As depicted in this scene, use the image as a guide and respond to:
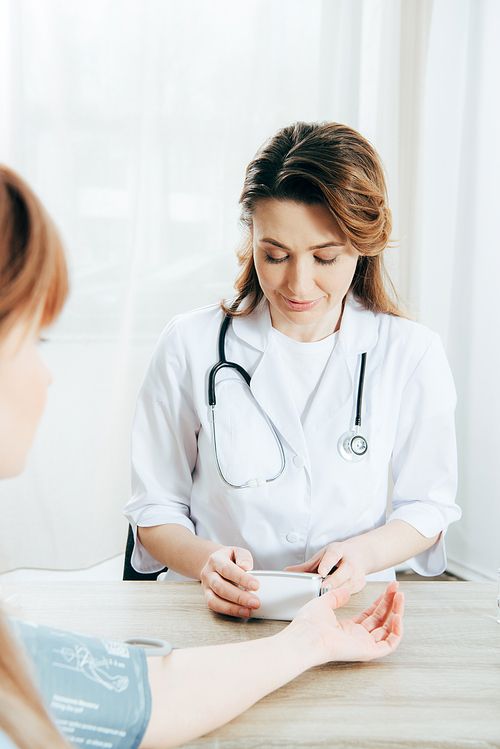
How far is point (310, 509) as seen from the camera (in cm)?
133

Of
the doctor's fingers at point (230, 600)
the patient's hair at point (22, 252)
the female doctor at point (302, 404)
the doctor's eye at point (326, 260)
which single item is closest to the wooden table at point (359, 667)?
the doctor's fingers at point (230, 600)

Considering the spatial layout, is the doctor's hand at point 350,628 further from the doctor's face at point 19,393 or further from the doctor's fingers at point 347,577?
the doctor's face at point 19,393

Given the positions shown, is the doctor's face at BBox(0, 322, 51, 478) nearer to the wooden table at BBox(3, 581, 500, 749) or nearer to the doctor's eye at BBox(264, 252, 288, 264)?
the wooden table at BBox(3, 581, 500, 749)

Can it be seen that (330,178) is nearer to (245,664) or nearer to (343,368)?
(343,368)

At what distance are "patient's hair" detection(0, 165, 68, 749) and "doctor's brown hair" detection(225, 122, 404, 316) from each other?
2.41ft

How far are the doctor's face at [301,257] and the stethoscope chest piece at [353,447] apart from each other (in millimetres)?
279

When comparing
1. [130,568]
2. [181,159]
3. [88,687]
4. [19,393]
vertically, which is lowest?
[130,568]

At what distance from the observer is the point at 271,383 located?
1.40m

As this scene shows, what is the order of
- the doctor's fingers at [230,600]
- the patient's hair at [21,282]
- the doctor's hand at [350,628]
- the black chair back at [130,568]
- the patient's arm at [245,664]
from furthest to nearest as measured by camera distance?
the black chair back at [130,568] < the doctor's fingers at [230,600] < the doctor's hand at [350,628] < the patient's arm at [245,664] < the patient's hair at [21,282]

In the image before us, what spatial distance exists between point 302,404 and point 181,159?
1.47m

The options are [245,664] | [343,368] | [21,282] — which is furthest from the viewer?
[343,368]

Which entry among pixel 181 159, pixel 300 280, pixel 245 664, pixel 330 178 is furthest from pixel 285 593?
pixel 181 159

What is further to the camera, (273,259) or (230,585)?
(273,259)

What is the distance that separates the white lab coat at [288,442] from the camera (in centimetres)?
134
